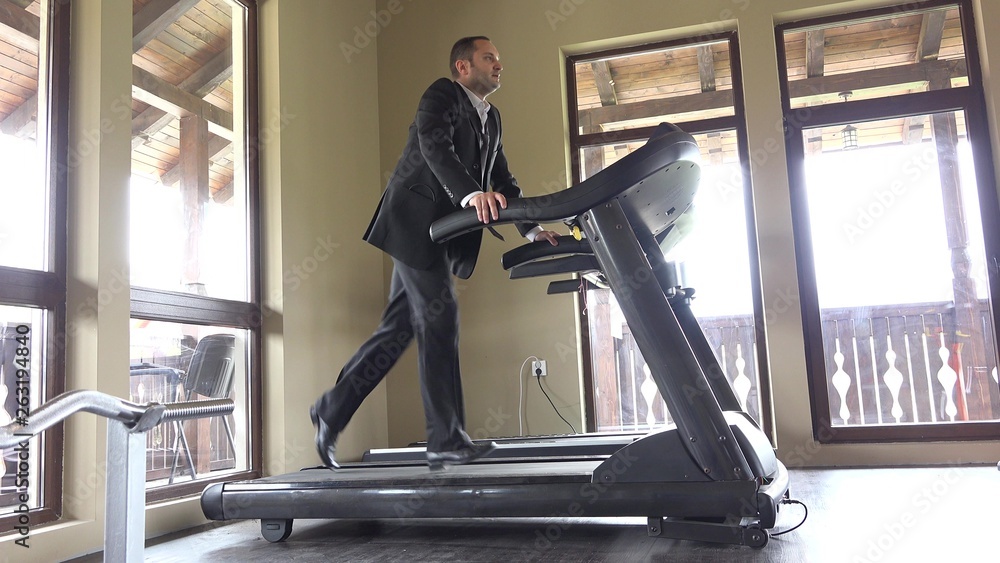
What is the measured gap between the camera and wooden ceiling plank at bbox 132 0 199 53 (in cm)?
291

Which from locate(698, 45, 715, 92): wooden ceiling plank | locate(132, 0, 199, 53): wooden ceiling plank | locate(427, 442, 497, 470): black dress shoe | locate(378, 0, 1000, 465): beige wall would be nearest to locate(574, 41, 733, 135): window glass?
locate(698, 45, 715, 92): wooden ceiling plank

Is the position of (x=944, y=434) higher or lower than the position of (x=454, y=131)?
lower

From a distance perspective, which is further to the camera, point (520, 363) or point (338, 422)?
point (520, 363)

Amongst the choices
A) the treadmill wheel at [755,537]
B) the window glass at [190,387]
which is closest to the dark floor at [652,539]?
the treadmill wheel at [755,537]

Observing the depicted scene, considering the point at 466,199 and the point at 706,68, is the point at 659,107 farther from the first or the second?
the point at 466,199

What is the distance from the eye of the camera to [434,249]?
7.66 feet

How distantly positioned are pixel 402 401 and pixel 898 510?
2.66 meters

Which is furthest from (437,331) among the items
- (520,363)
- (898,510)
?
(520,363)

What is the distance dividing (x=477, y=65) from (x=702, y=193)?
194 cm

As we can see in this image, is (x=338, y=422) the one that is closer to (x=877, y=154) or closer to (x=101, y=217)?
(x=101, y=217)

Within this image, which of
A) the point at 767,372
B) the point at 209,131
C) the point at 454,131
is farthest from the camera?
the point at 767,372

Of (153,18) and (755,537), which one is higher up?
(153,18)

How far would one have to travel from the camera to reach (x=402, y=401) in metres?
4.30

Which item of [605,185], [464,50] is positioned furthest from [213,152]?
[605,185]
